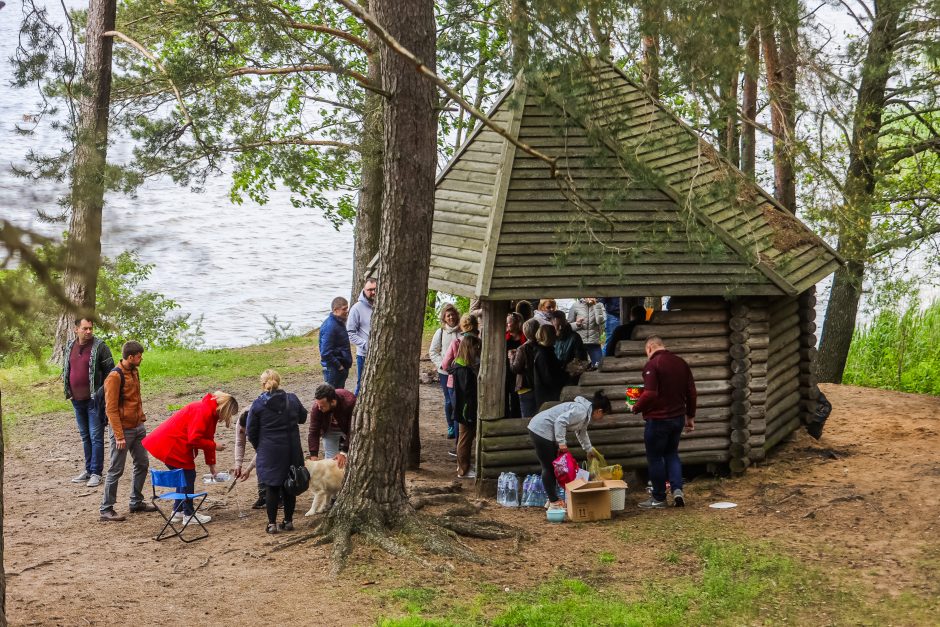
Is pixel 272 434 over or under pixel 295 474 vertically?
over

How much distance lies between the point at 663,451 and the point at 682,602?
2.70 metres

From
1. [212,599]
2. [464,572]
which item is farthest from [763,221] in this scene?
[212,599]

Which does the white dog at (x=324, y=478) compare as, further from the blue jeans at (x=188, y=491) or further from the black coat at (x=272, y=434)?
the blue jeans at (x=188, y=491)

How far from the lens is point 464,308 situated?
2255cm

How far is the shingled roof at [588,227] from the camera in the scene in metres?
10.0

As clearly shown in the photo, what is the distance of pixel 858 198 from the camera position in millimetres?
13203

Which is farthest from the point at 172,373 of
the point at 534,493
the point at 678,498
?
the point at 678,498

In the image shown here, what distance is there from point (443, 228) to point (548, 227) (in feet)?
4.34

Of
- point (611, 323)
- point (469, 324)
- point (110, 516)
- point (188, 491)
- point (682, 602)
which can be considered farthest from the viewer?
point (611, 323)

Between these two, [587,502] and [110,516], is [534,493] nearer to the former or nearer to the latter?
[587,502]

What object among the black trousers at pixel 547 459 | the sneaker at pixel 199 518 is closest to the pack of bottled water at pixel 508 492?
the black trousers at pixel 547 459

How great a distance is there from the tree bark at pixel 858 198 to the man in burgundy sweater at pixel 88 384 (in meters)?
9.25

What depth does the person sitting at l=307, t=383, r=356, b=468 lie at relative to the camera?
9273mm

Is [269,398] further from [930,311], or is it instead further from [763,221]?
[930,311]
